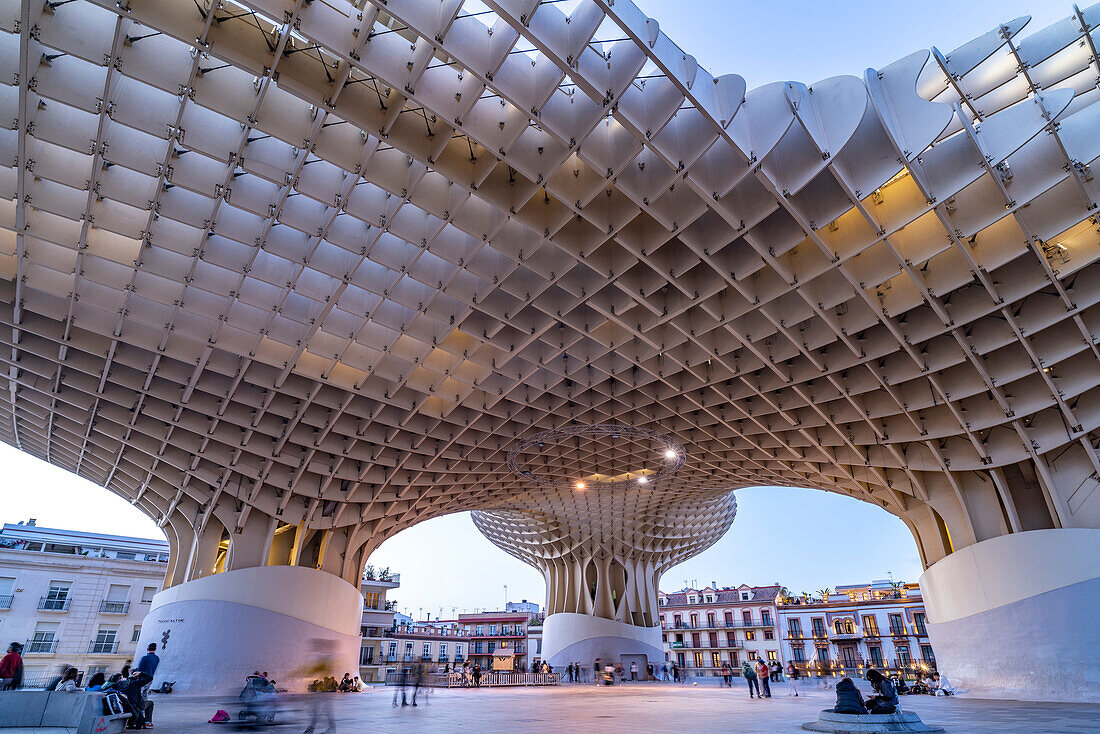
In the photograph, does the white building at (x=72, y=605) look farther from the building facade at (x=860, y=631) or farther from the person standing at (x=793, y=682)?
the building facade at (x=860, y=631)

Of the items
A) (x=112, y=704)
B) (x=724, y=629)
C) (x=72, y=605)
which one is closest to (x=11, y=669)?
(x=112, y=704)

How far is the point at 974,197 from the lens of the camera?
17.3m

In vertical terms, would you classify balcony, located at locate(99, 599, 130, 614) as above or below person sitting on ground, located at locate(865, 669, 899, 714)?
above

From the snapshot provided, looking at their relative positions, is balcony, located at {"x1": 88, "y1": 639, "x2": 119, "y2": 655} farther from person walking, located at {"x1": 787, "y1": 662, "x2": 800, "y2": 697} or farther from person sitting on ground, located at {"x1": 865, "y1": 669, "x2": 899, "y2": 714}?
person sitting on ground, located at {"x1": 865, "y1": 669, "x2": 899, "y2": 714}

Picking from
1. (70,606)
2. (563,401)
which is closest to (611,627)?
(563,401)

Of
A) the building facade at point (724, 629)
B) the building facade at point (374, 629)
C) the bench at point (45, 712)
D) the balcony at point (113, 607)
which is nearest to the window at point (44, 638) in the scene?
the balcony at point (113, 607)

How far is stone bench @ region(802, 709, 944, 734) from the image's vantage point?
10516 mm

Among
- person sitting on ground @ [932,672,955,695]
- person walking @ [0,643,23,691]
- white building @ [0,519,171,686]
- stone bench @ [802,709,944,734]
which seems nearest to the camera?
stone bench @ [802,709,944,734]

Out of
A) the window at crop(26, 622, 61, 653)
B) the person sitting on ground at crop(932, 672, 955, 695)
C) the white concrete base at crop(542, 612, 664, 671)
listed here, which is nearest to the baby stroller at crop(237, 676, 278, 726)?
the person sitting on ground at crop(932, 672, 955, 695)

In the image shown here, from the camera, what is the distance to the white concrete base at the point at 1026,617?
69.0 ft

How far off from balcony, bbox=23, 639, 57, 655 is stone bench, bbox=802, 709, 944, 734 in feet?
201

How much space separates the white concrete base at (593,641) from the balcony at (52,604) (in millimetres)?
42687

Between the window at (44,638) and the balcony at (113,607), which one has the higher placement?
the balcony at (113,607)

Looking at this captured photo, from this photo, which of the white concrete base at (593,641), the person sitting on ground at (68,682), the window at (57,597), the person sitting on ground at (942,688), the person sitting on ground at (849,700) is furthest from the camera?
the white concrete base at (593,641)
